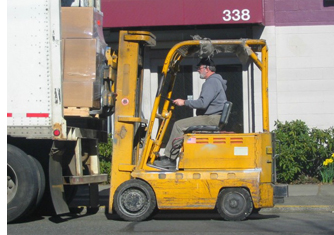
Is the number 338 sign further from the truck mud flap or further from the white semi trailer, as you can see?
the truck mud flap

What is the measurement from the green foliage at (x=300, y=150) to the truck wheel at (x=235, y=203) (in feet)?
14.2

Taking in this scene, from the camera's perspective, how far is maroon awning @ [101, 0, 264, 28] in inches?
485

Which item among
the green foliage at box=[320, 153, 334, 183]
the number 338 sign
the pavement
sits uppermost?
the number 338 sign

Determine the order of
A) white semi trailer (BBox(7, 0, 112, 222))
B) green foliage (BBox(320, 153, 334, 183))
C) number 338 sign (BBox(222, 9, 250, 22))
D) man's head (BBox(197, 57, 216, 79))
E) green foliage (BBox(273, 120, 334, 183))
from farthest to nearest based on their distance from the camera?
green foliage (BBox(320, 153, 334, 183)) → green foliage (BBox(273, 120, 334, 183)) → number 338 sign (BBox(222, 9, 250, 22)) → man's head (BBox(197, 57, 216, 79)) → white semi trailer (BBox(7, 0, 112, 222))

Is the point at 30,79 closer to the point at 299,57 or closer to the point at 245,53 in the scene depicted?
the point at 245,53

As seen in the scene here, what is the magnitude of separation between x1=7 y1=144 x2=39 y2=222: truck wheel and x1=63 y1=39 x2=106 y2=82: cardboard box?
1265 mm

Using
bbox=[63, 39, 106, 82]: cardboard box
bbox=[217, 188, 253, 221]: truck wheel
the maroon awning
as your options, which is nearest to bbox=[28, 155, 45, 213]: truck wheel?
bbox=[63, 39, 106, 82]: cardboard box

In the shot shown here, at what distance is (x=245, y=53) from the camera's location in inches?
332

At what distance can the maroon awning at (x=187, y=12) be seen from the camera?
40.4ft

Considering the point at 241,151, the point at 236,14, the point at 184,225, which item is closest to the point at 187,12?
the point at 236,14

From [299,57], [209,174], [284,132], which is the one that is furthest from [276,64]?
[209,174]

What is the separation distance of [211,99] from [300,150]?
466cm

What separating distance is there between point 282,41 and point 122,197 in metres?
6.73

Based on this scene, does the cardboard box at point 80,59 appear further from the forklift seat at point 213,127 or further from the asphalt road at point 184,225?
the asphalt road at point 184,225
